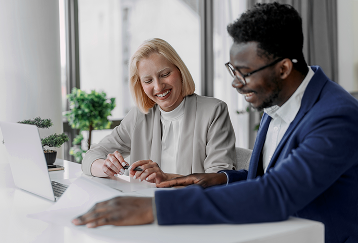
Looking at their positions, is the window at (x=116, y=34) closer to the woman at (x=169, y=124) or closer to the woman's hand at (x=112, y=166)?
the woman at (x=169, y=124)

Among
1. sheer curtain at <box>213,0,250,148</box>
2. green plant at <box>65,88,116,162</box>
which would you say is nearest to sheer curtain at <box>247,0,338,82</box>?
sheer curtain at <box>213,0,250,148</box>

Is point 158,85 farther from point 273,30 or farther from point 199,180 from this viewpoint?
point 273,30

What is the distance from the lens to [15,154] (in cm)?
136

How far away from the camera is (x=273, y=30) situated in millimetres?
976

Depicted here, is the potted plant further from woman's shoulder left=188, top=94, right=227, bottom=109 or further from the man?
the man

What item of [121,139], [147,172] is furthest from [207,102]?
[147,172]

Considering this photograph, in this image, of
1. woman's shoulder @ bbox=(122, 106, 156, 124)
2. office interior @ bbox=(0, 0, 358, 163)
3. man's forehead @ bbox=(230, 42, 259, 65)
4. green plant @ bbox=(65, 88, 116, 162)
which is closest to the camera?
man's forehead @ bbox=(230, 42, 259, 65)

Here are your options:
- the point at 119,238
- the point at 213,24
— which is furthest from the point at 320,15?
the point at 119,238

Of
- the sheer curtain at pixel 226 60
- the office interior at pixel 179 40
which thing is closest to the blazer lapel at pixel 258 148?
the office interior at pixel 179 40

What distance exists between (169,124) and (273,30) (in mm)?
1024

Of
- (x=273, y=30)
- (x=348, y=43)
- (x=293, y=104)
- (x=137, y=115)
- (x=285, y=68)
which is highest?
(x=348, y=43)

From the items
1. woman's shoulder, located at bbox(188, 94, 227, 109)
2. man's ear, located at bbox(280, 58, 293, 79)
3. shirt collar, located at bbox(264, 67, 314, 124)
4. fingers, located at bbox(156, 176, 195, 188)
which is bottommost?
fingers, located at bbox(156, 176, 195, 188)

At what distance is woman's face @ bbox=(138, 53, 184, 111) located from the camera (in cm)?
179

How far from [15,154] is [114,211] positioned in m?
0.72
